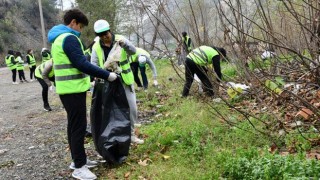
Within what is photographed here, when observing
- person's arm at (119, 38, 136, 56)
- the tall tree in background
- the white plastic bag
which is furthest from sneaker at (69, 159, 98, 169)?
the tall tree in background

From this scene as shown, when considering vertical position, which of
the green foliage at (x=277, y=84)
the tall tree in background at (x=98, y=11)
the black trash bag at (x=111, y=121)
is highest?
the tall tree in background at (x=98, y=11)

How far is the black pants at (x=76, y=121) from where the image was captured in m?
3.69

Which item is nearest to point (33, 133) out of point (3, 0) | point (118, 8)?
point (118, 8)

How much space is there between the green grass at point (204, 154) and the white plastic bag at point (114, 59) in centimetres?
111

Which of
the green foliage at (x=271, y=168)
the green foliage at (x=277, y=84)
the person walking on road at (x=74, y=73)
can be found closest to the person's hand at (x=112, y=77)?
the person walking on road at (x=74, y=73)

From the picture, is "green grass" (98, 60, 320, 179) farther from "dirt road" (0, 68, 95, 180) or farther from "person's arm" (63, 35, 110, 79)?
"person's arm" (63, 35, 110, 79)

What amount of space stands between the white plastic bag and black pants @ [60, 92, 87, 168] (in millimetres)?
571

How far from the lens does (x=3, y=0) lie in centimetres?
3672

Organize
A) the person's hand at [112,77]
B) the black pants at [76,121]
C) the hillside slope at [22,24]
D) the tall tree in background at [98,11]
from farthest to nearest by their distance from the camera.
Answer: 1. the hillside slope at [22,24]
2. the tall tree in background at [98,11]
3. the person's hand at [112,77]
4. the black pants at [76,121]

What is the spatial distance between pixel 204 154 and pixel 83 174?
135 centimetres

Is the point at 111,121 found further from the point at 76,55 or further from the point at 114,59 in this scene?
the point at 76,55

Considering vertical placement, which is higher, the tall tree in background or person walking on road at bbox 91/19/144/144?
the tall tree in background

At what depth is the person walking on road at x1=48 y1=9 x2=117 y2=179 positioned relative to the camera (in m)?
3.59

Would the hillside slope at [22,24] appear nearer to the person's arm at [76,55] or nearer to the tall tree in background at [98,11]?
the tall tree in background at [98,11]
